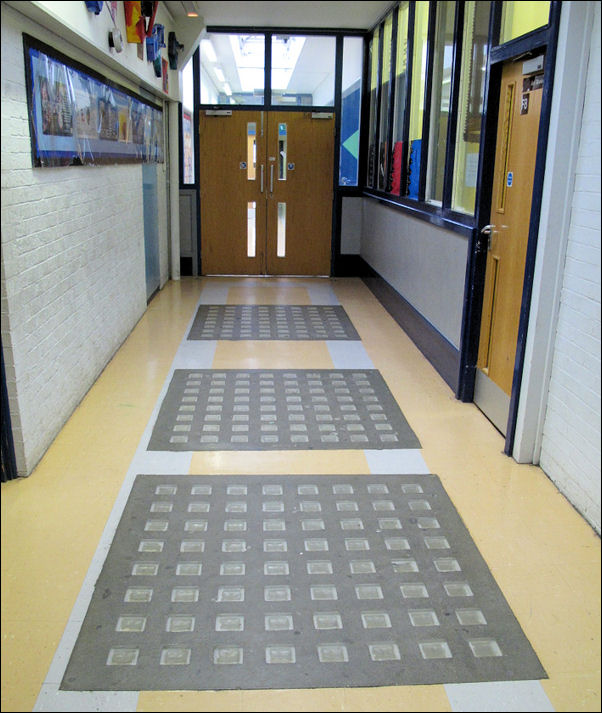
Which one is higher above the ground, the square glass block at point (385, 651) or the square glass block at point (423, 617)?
the square glass block at point (423, 617)

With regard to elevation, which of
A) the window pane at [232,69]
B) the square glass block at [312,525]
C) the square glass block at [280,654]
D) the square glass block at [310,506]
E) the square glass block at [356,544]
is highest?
the window pane at [232,69]

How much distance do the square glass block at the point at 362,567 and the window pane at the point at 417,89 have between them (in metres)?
3.92

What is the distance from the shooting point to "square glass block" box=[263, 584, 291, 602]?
2383 millimetres

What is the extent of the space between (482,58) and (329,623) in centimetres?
354

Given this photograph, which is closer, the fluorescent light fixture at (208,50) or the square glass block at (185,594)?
the square glass block at (185,594)

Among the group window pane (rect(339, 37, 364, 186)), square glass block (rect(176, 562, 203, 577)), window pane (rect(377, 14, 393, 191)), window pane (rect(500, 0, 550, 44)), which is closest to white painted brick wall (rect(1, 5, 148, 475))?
square glass block (rect(176, 562, 203, 577))

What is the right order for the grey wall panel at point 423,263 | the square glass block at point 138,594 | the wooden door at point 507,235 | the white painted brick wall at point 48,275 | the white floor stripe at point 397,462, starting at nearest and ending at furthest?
the square glass block at point 138,594, the white painted brick wall at point 48,275, the white floor stripe at point 397,462, the wooden door at point 507,235, the grey wall panel at point 423,263

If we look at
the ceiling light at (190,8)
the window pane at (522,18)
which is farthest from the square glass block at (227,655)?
the ceiling light at (190,8)

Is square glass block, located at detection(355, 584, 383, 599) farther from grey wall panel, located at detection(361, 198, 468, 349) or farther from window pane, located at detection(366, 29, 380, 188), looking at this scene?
window pane, located at detection(366, 29, 380, 188)

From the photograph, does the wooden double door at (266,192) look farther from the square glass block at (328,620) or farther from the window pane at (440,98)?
the square glass block at (328,620)

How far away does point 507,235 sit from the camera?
12.7ft

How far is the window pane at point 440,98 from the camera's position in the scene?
499 centimetres

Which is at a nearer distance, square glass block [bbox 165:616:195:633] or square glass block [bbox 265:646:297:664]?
square glass block [bbox 265:646:297:664]

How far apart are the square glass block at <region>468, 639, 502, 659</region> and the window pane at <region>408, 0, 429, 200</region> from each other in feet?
14.0
